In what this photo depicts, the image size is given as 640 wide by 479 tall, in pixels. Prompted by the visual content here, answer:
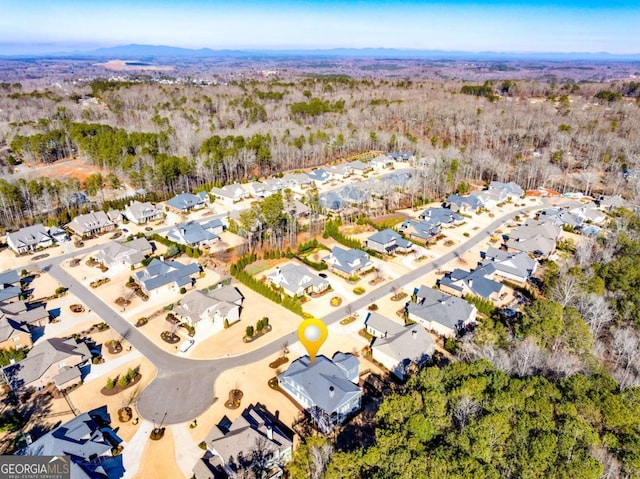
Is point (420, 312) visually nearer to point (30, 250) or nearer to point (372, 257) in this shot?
point (372, 257)

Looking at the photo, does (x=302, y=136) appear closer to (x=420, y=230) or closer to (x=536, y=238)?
(x=420, y=230)

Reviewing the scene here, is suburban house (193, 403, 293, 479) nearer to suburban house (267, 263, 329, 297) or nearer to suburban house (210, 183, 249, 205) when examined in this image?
suburban house (267, 263, 329, 297)

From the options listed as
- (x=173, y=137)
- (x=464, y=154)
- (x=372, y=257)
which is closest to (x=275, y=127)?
(x=173, y=137)

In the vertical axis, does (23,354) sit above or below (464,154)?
below

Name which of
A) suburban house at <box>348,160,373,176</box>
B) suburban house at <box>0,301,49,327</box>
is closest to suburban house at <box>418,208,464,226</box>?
suburban house at <box>348,160,373,176</box>

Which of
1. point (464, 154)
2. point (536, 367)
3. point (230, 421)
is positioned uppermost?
point (464, 154)
